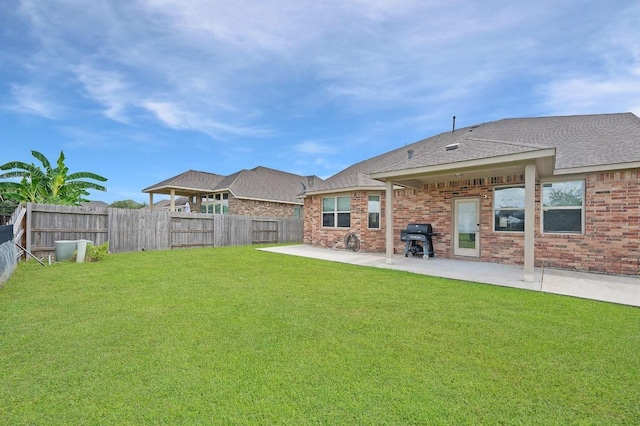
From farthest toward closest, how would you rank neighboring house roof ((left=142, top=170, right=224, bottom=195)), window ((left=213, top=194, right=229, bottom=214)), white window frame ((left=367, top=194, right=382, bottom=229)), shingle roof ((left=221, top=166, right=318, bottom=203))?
1. window ((left=213, top=194, right=229, bottom=214))
2. shingle roof ((left=221, top=166, right=318, bottom=203))
3. neighboring house roof ((left=142, top=170, right=224, bottom=195))
4. white window frame ((left=367, top=194, right=382, bottom=229))

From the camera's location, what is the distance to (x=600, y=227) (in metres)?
7.80

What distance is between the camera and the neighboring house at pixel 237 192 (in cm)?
2116

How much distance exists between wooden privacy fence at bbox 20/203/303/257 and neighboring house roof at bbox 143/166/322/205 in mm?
3949

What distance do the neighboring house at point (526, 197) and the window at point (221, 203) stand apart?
11579 millimetres

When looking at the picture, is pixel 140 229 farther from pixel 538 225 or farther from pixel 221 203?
pixel 538 225

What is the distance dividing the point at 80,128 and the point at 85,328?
19.2 m

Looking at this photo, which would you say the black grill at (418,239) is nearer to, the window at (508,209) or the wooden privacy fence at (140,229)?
the window at (508,209)

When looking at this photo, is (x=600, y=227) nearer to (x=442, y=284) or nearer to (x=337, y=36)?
(x=442, y=284)

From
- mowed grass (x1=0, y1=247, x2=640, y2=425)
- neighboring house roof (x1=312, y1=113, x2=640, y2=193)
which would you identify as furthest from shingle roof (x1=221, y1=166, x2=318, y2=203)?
mowed grass (x1=0, y1=247, x2=640, y2=425)

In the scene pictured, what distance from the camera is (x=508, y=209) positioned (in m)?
9.30

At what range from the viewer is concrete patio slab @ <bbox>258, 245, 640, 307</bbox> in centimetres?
578

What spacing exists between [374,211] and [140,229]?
10174 mm

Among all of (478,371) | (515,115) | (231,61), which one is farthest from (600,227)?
(231,61)

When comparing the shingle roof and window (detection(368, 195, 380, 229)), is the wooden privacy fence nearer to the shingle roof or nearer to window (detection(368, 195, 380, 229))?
the shingle roof
